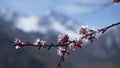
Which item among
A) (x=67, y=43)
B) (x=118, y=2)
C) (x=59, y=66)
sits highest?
(x=118, y=2)

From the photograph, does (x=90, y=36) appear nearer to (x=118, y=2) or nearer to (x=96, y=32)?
(x=96, y=32)

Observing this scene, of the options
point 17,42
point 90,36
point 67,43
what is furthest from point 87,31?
point 17,42

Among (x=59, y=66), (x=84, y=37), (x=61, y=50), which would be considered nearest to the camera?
(x=59, y=66)

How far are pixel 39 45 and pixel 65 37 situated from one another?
0.74 m

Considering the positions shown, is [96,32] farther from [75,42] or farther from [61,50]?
[61,50]

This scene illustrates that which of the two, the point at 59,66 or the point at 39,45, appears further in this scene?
the point at 39,45

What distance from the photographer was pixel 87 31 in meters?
8.80

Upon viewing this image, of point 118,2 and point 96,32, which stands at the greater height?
point 118,2

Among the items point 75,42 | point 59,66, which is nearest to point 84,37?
point 75,42

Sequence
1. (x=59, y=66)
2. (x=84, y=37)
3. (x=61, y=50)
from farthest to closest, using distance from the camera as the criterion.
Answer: (x=61, y=50)
(x=84, y=37)
(x=59, y=66)

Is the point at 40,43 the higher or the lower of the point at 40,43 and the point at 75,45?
the higher

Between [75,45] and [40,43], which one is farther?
[40,43]

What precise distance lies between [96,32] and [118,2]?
0.96 metres

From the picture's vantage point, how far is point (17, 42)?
8.82 meters
